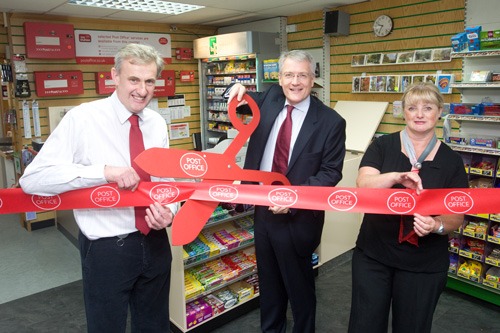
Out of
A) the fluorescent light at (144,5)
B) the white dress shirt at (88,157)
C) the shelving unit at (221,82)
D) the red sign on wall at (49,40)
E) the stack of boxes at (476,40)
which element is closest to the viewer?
the white dress shirt at (88,157)

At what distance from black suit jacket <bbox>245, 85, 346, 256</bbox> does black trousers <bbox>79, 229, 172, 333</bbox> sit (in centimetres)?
75

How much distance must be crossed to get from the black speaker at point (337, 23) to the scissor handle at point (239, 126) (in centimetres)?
354

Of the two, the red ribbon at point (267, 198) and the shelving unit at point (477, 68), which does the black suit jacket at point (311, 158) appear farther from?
the shelving unit at point (477, 68)

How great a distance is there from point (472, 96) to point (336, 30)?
1997 millimetres

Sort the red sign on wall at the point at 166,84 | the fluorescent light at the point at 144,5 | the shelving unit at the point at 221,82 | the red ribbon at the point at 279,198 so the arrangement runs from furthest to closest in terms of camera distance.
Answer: the red sign on wall at the point at 166,84
the shelving unit at the point at 221,82
the fluorescent light at the point at 144,5
the red ribbon at the point at 279,198

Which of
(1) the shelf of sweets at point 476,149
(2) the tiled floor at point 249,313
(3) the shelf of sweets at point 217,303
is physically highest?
(1) the shelf of sweets at point 476,149

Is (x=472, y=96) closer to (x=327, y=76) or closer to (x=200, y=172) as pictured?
(x=327, y=76)

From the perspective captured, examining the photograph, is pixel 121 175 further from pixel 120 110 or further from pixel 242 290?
pixel 242 290

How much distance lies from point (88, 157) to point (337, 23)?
4.38m

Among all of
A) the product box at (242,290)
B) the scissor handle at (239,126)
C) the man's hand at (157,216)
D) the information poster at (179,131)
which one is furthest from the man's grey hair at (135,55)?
the information poster at (179,131)

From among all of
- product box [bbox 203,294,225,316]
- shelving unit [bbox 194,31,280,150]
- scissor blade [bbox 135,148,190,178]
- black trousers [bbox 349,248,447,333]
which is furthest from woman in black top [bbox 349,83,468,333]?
shelving unit [bbox 194,31,280,150]

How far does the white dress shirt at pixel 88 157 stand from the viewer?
178cm

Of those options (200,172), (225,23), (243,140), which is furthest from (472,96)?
(225,23)

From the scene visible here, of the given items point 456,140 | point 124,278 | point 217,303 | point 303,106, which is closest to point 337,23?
point 456,140
